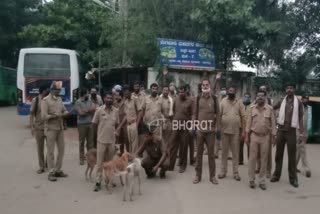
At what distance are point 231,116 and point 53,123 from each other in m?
3.34

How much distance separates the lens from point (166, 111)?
10227 millimetres

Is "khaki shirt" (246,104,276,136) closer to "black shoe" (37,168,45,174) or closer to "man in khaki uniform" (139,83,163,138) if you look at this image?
"man in khaki uniform" (139,83,163,138)

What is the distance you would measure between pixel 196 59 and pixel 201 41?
2.38 feet

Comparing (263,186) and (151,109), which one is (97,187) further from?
(263,186)

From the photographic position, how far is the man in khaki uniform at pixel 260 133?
823 centimetres

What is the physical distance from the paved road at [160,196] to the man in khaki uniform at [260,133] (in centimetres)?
34

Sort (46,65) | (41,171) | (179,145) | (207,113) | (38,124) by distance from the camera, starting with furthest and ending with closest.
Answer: (46,65), (179,145), (41,171), (38,124), (207,113)

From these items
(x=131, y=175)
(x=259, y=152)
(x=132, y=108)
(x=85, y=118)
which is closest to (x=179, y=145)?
(x=132, y=108)

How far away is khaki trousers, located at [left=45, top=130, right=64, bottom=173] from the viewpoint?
873 cm

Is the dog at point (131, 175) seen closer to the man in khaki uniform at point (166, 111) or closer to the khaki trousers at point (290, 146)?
the man in khaki uniform at point (166, 111)

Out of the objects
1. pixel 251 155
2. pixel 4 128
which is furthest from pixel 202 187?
pixel 4 128

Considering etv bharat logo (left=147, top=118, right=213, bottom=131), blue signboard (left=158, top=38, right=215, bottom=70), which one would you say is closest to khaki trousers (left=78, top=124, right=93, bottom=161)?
etv bharat logo (left=147, top=118, right=213, bottom=131)

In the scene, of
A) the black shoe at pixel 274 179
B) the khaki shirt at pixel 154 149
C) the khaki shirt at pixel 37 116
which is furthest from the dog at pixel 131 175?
the black shoe at pixel 274 179

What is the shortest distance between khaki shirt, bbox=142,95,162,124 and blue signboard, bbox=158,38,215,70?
7.57 meters
